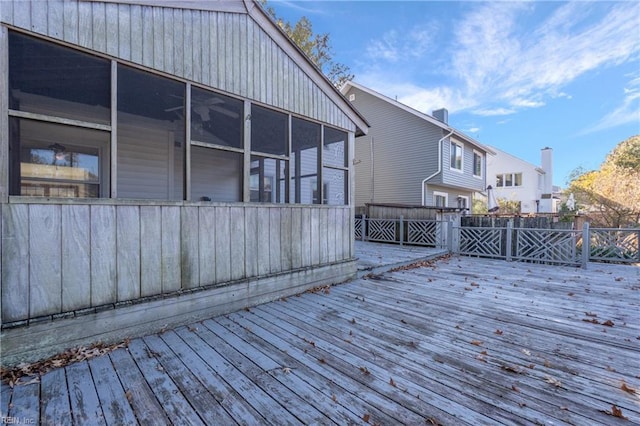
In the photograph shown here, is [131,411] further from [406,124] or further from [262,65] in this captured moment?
[406,124]

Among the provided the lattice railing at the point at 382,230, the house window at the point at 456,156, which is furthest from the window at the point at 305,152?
the house window at the point at 456,156

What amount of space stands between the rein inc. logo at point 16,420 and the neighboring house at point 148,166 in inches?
33.2

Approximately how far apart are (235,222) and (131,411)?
2.34 meters

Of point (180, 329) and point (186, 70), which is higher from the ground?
point (186, 70)

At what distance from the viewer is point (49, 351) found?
2484 millimetres

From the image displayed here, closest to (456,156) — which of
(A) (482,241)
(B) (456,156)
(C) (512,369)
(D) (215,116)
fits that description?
(B) (456,156)

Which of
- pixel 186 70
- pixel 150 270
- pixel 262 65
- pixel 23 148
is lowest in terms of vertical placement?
pixel 150 270

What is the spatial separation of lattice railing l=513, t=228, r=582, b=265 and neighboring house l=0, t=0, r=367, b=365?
18.2 feet

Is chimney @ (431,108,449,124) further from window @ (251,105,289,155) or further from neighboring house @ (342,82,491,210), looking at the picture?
window @ (251,105,289,155)

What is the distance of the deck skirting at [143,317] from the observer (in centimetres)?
239

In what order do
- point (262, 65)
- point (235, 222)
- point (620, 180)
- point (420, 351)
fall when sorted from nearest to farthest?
1. point (420, 351)
2. point (235, 222)
3. point (262, 65)
4. point (620, 180)

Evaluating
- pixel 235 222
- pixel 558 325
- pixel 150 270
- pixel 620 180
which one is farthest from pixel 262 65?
pixel 620 180

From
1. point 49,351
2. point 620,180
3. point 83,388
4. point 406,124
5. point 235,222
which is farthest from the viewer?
point 406,124

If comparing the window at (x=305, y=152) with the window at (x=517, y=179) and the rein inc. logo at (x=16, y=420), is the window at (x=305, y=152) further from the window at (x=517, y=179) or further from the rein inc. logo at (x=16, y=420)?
the window at (x=517, y=179)
